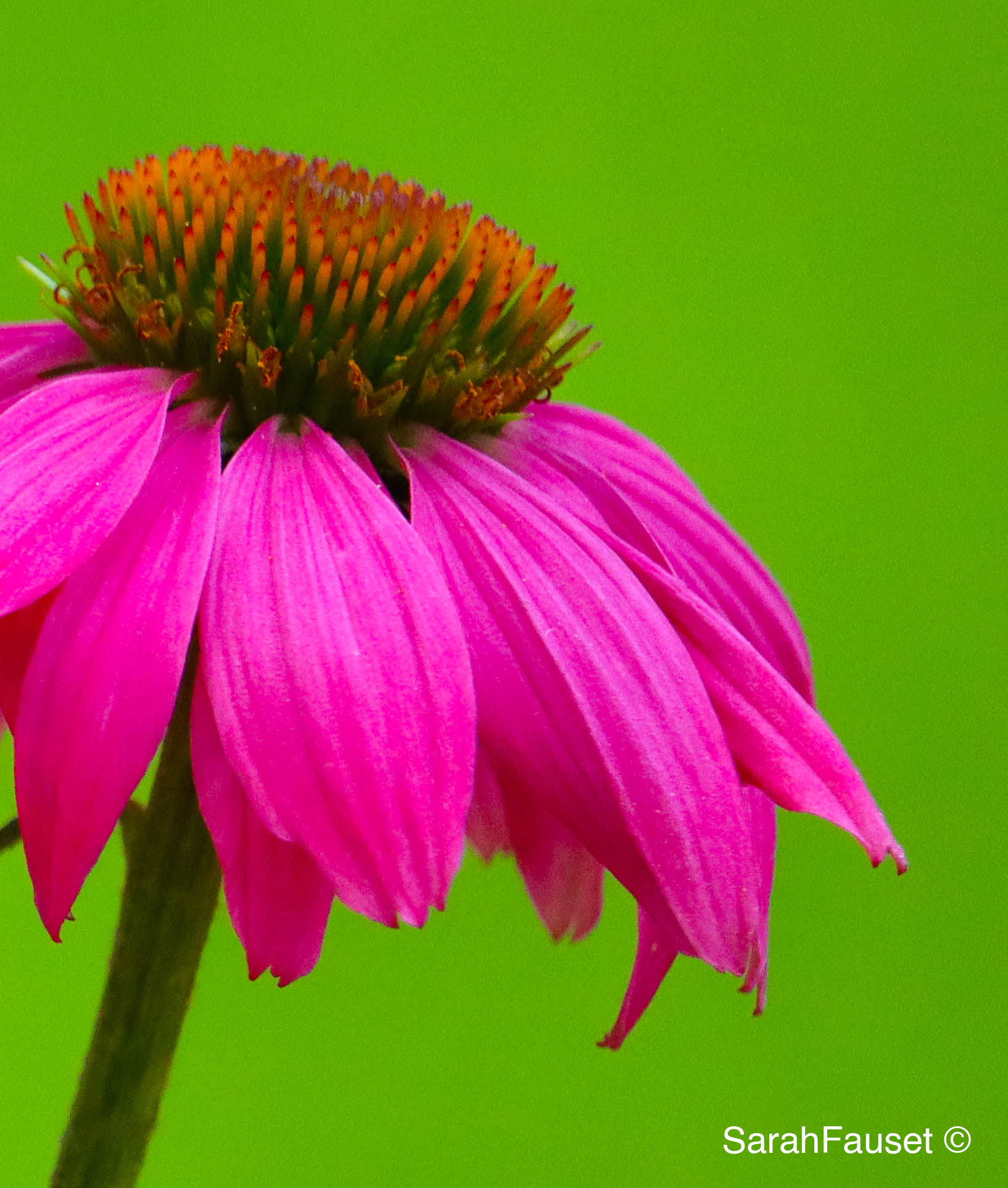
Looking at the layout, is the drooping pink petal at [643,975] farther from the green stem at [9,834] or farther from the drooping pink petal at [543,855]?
the green stem at [9,834]

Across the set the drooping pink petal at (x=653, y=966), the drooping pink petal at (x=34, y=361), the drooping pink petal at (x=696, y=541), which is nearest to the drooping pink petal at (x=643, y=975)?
the drooping pink petal at (x=653, y=966)

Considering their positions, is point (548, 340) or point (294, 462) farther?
point (548, 340)

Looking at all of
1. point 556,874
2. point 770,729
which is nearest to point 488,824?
point 556,874

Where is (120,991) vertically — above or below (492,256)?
below

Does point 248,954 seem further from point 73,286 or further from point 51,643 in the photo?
point 73,286

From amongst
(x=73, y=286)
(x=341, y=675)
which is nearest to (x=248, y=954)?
(x=341, y=675)

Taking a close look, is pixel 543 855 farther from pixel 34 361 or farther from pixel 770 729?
pixel 34 361

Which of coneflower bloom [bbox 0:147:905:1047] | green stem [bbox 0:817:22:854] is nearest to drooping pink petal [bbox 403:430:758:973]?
coneflower bloom [bbox 0:147:905:1047]
